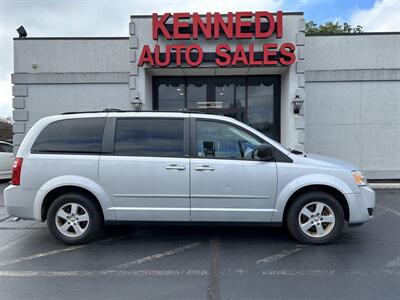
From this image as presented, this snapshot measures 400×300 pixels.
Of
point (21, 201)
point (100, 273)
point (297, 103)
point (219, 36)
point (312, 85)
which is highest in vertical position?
point (219, 36)

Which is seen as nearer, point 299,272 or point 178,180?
point 299,272

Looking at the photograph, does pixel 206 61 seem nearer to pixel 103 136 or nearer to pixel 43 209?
pixel 103 136

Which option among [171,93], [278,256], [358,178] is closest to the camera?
[278,256]

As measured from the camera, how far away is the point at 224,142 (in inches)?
210

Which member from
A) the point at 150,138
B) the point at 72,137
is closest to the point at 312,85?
the point at 150,138

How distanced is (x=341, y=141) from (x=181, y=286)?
990 centimetres

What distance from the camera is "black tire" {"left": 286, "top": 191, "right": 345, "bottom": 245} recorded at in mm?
5184

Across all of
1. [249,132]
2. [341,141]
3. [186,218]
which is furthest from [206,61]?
[186,218]

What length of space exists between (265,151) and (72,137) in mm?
2876

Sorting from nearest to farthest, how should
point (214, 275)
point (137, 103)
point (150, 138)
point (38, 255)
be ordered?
point (214, 275) < point (38, 255) < point (150, 138) < point (137, 103)

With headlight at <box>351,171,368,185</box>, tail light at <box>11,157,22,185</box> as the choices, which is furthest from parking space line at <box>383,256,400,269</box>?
tail light at <box>11,157,22,185</box>

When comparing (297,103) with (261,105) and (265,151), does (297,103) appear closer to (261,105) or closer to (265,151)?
(261,105)

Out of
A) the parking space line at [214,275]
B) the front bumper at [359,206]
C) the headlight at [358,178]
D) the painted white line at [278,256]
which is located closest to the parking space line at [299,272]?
the painted white line at [278,256]

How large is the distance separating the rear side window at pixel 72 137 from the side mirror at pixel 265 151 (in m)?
2.35
